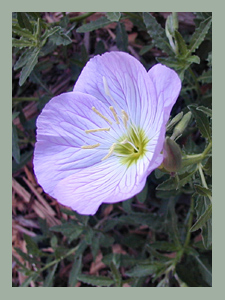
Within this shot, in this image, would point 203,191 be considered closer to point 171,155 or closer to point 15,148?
point 171,155

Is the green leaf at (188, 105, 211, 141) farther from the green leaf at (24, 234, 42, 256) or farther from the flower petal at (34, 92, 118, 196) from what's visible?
the green leaf at (24, 234, 42, 256)

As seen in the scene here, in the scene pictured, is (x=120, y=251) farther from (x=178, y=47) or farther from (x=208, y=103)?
(x=178, y=47)

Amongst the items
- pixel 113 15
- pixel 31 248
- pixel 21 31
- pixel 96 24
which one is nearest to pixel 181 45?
pixel 113 15

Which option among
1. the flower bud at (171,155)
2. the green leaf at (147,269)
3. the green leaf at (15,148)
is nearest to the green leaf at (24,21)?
the green leaf at (15,148)

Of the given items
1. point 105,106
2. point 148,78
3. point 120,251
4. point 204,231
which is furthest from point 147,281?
point 148,78

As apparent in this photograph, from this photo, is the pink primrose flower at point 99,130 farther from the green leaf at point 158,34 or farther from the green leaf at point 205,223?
Answer: the green leaf at point 158,34

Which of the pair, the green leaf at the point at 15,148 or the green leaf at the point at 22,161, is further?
the green leaf at the point at 22,161

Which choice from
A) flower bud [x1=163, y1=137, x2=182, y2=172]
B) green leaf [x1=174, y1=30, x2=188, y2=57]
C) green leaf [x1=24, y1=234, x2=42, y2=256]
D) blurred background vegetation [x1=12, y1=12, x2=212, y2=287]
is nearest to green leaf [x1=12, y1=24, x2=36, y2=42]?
blurred background vegetation [x1=12, y1=12, x2=212, y2=287]
